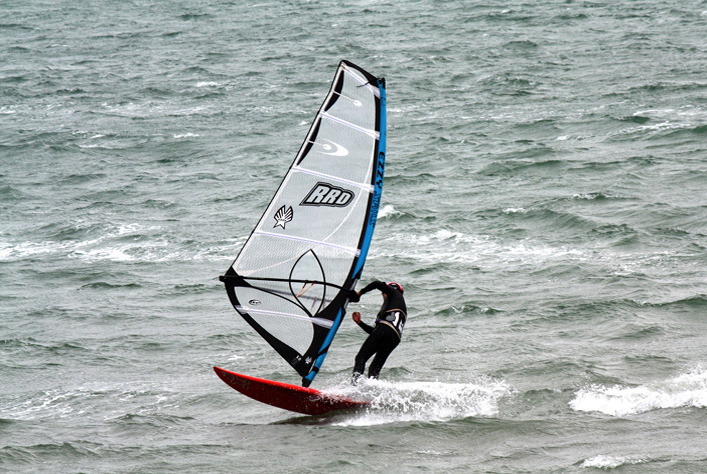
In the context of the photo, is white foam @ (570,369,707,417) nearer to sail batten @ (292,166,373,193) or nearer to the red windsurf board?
the red windsurf board

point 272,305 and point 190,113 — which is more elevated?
point 272,305

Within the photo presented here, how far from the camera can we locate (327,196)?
10539mm

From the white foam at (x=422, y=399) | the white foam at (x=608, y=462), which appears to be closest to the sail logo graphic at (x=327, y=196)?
the white foam at (x=422, y=399)

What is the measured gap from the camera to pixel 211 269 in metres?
18.2

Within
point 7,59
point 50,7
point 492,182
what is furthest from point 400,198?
point 50,7

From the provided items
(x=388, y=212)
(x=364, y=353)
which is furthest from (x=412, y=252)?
(x=364, y=353)

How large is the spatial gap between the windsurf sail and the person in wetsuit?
0.44 metres

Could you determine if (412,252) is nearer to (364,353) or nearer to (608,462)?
(364,353)

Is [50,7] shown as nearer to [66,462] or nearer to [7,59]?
[7,59]

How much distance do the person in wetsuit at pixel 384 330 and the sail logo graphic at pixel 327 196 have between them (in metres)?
1.04

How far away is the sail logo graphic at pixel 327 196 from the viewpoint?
34.5ft

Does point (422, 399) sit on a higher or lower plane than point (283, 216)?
lower

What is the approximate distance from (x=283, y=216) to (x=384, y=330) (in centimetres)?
177

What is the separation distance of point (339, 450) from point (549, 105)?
2199cm
